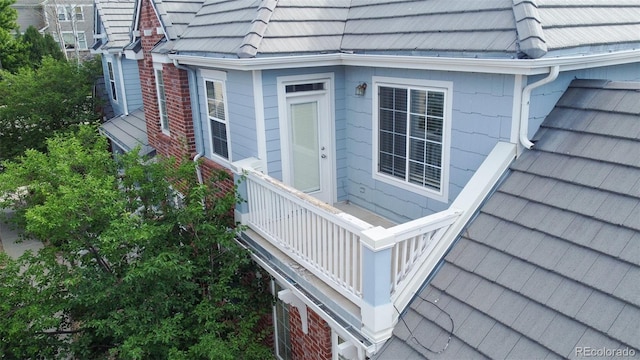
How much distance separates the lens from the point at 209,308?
581 centimetres

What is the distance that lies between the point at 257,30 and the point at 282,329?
4308 mm

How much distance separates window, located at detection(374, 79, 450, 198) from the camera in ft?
18.0

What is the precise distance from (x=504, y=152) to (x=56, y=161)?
571 centimetres

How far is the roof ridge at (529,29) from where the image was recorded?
417 cm

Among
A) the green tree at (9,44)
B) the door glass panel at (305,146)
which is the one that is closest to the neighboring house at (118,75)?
the door glass panel at (305,146)

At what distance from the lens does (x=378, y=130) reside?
6469 millimetres

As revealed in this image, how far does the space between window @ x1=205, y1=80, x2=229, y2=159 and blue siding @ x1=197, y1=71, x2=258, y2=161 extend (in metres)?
0.23

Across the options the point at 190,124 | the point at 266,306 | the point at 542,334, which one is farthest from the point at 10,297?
the point at 542,334

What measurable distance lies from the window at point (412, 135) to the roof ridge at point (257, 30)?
1678mm

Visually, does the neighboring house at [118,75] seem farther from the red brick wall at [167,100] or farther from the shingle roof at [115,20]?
the red brick wall at [167,100]

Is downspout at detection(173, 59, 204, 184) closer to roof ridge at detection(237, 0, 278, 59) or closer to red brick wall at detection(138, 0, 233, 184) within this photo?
red brick wall at detection(138, 0, 233, 184)

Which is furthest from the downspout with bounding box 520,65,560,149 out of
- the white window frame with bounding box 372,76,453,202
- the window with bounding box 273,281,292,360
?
the window with bounding box 273,281,292,360

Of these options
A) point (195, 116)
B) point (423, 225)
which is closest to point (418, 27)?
point (423, 225)

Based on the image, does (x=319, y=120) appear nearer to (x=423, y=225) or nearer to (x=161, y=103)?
(x=423, y=225)
